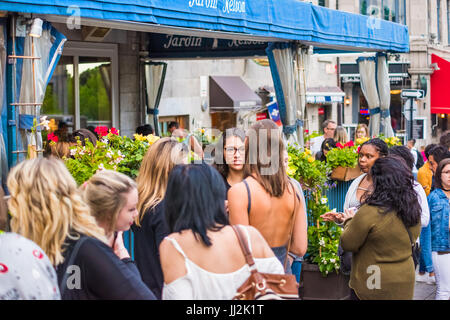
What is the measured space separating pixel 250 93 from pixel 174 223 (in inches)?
616

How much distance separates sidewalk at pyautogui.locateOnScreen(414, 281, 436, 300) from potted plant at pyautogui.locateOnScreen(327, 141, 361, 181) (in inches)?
66.3

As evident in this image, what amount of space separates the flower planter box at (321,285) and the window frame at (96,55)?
719 cm

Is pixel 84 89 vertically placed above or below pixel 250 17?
below

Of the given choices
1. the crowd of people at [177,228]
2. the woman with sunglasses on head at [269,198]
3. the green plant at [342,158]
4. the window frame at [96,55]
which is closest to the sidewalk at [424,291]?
the green plant at [342,158]

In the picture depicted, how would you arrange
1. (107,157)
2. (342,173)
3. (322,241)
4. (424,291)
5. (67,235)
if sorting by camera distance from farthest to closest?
1. (342,173)
2. (424,291)
3. (322,241)
4. (107,157)
5. (67,235)

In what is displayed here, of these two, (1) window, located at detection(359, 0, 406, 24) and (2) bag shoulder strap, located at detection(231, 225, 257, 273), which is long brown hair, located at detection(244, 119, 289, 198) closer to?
(2) bag shoulder strap, located at detection(231, 225, 257, 273)

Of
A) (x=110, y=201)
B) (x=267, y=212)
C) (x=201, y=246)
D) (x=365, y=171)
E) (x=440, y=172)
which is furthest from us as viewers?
(x=440, y=172)

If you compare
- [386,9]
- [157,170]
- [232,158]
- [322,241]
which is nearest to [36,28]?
[232,158]

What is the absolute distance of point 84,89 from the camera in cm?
1355

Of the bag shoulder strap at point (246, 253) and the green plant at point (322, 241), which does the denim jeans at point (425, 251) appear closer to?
the green plant at point (322, 241)

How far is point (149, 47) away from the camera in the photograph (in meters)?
14.0

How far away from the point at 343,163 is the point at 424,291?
6.42 feet

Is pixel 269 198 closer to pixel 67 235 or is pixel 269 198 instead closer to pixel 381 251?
pixel 381 251
